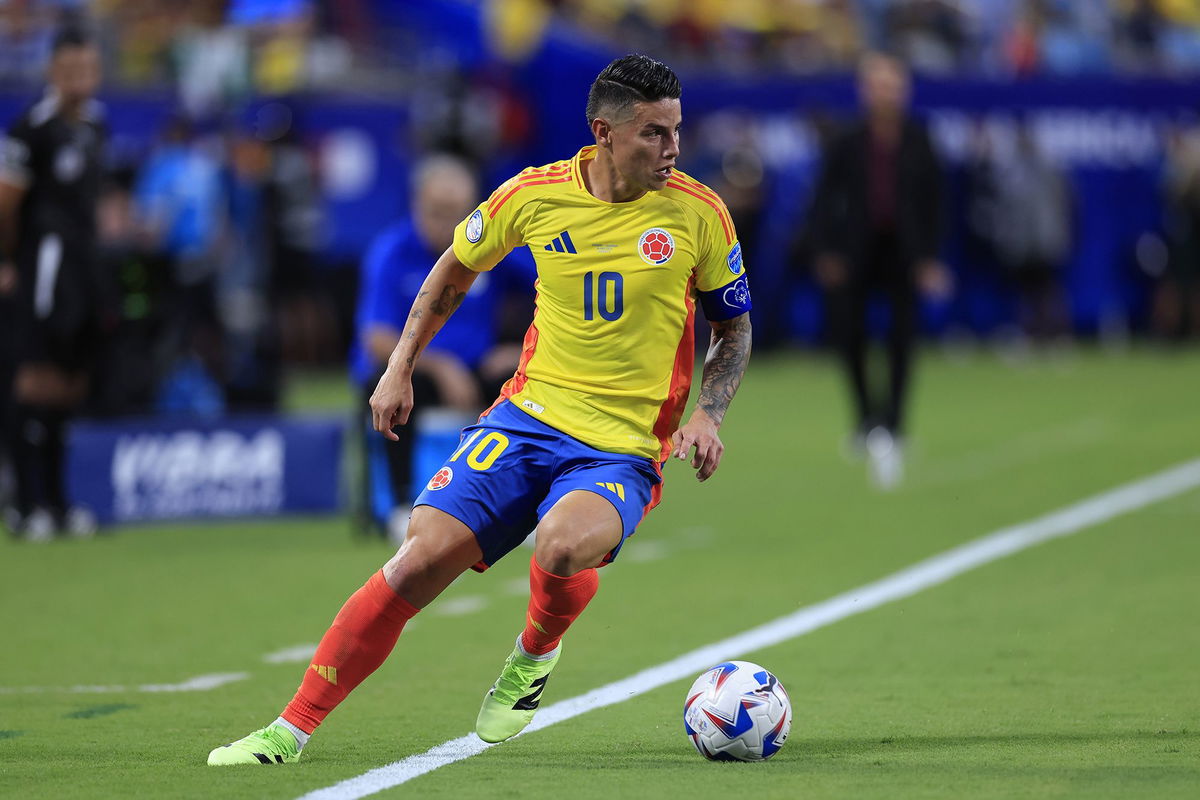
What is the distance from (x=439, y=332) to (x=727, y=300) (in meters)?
4.73

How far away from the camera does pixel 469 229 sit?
6.02 metres

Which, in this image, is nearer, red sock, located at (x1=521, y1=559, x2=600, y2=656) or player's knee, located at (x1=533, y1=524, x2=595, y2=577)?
player's knee, located at (x1=533, y1=524, x2=595, y2=577)

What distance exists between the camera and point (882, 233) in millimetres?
13383

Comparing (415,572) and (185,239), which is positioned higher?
(415,572)

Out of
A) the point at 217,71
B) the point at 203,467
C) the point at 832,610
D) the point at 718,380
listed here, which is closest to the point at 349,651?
the point at 718,380

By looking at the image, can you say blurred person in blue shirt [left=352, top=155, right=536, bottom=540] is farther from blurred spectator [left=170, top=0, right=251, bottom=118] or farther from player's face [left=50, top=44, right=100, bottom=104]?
blurred spectator [left=170, top=0, right=251, bottom=118]

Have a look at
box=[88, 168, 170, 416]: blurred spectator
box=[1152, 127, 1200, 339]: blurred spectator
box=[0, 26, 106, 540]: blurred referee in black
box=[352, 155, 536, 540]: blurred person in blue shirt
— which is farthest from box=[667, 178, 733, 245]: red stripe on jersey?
box=[1152, 127, 1200, 339]: blurred spectator

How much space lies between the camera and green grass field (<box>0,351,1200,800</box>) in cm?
550

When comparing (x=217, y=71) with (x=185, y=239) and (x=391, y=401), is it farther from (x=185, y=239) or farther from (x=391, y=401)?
(x=391, y=401)

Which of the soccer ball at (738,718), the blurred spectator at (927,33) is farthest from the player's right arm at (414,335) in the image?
the blurred spectator at (927,33)

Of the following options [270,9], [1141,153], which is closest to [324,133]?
[270,9]

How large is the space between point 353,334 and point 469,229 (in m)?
17.5

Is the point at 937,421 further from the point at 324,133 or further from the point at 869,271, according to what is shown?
the point at 324,133

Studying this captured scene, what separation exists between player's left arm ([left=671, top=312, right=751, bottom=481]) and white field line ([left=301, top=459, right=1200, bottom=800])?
42.8 inches
